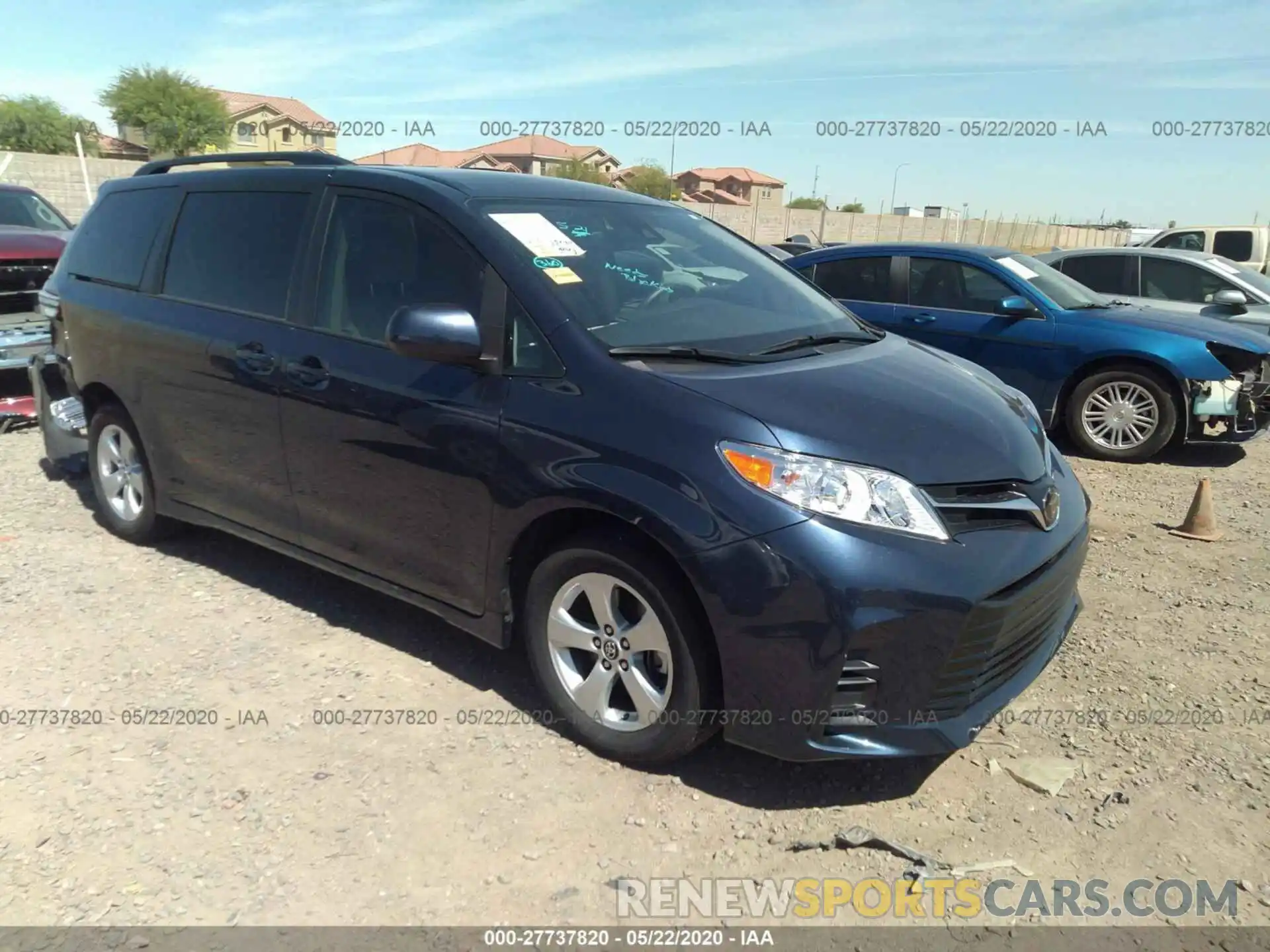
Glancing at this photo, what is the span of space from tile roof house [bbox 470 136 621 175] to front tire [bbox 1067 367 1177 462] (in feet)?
197

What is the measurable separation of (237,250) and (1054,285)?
20.7 feet

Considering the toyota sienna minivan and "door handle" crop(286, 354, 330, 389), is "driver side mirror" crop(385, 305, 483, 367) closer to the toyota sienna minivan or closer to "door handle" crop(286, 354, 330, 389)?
the toyota sienna minivan

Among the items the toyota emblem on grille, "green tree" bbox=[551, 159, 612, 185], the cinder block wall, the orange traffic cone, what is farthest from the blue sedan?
"green tree" bbox=[551, 159, 612, 185]

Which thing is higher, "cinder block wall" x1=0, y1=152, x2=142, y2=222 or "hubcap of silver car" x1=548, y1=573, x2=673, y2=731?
"cinder block wall" x1=0, y1=152, x2=142, y2=222

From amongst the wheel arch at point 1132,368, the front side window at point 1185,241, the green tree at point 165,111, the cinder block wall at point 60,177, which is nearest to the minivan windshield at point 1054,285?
the wheel arch at point 1132,368

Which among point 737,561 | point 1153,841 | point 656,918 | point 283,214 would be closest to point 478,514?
point 737,561

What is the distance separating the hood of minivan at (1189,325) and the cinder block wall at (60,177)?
2616cm

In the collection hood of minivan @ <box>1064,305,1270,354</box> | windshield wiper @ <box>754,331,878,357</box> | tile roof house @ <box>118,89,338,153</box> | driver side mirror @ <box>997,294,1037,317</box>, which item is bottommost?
hood of minivan @ <box>1064,305,1270,354</box>

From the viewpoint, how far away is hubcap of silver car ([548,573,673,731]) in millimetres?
2898

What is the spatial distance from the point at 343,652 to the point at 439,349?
1468 mm

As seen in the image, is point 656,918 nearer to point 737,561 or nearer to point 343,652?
point 737,561

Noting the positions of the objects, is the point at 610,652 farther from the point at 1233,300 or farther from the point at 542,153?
the point at 542,153

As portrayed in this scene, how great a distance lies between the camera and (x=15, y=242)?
23.8 ft

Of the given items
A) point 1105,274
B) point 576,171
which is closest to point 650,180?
point 576,171
